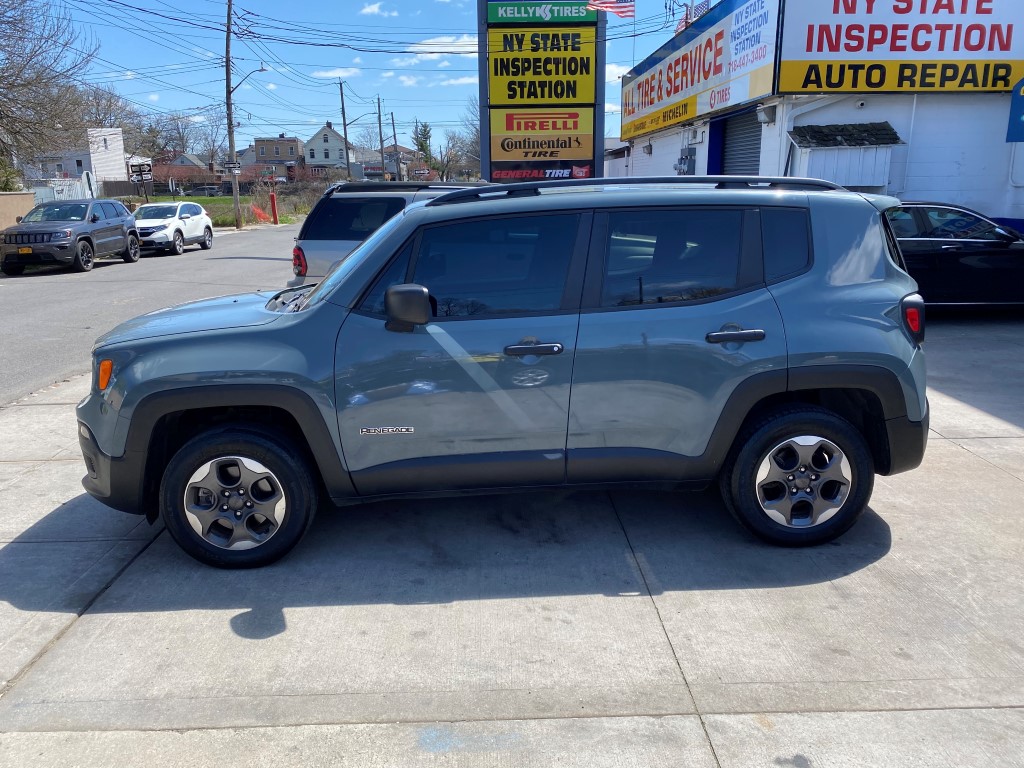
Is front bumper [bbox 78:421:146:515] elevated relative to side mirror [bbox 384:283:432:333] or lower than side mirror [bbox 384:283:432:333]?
lower

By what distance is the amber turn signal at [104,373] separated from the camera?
12.9ft

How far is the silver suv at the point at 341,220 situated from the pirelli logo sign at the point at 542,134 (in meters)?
6.39

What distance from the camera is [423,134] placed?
108 metres

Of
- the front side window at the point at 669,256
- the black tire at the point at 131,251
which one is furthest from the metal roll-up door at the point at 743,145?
the black tire at the point at 131,251

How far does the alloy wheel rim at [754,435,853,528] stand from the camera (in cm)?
408

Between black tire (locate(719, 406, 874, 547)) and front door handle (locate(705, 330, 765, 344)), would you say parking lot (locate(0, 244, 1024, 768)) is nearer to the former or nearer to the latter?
black tire (locate(719, 406, 874, 547))

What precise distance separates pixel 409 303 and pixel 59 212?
20084mm

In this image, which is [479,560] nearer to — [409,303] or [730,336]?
[409,303]

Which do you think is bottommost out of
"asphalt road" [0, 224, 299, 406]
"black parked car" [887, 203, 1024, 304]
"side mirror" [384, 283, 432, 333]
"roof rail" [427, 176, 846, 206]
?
"asphalt road" [0, 224, 299, 406]

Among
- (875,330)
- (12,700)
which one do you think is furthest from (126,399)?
(875,330)

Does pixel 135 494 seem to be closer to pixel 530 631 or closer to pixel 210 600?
pixel 210 600

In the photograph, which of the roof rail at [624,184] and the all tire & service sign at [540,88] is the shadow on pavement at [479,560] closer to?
the roof rail at [624,184]

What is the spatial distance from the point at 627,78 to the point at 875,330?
26.4 meters

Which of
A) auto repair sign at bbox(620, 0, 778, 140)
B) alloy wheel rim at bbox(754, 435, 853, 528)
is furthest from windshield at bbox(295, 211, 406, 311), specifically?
auto repair sign at bbox(620, 0, 778, 140)
